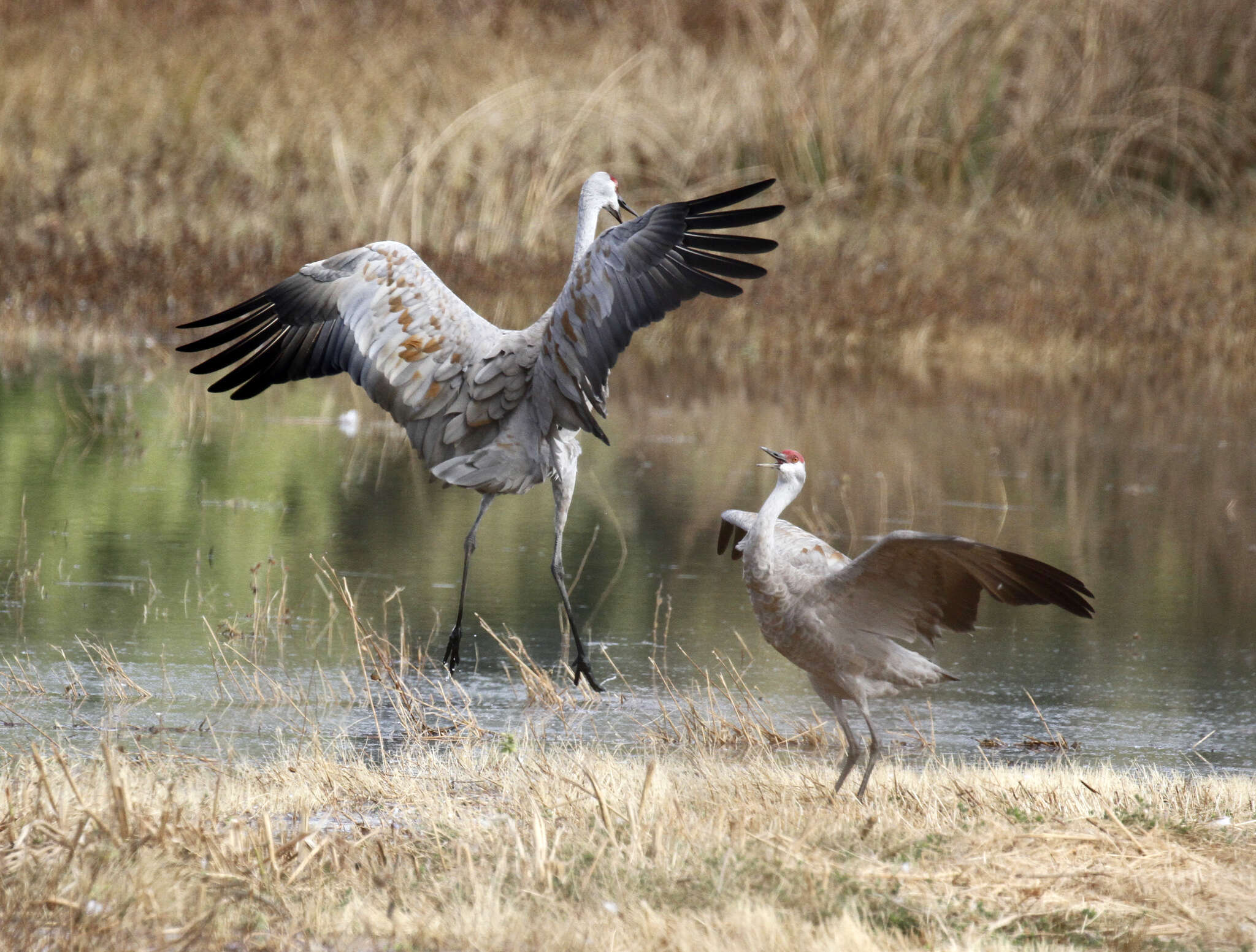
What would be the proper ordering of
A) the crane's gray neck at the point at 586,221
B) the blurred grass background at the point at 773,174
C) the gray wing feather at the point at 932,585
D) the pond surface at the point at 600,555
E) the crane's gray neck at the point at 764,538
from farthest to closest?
the blurred grass background at the point at 773,174
the crane's gray neck at the point at 586,221
the pond surface at the point at 600,555
the crane's gray neck at the point at 764,538
the gray wing feather at the point at 932,585

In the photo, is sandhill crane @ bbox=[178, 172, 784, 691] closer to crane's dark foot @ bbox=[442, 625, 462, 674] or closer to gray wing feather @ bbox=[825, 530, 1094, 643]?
crane's dark foot @ bbox=[442, 625, 462, 674]

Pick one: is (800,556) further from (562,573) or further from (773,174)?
(773,174)

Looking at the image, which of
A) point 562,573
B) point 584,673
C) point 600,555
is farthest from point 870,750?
point 600,555

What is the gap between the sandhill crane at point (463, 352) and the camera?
6.25 meters

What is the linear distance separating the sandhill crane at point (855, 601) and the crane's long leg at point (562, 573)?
1.16m

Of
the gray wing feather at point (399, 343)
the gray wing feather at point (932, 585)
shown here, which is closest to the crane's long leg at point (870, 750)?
the gray wing feather at point (932, 585)

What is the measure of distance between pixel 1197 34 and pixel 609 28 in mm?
9118

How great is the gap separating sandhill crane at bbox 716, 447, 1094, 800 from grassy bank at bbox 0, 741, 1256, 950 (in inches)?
16.7

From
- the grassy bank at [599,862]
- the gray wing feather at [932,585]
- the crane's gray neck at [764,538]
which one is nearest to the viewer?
the grassy bank at [599,862]

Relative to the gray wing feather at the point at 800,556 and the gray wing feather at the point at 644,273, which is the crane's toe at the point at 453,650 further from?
the gray wing feather at the point at 800,556

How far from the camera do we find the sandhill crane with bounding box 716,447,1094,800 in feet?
17.0

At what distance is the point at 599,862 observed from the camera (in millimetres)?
4203

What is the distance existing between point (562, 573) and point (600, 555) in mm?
1583

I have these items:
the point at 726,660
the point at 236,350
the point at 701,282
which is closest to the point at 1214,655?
the point at 726,660
